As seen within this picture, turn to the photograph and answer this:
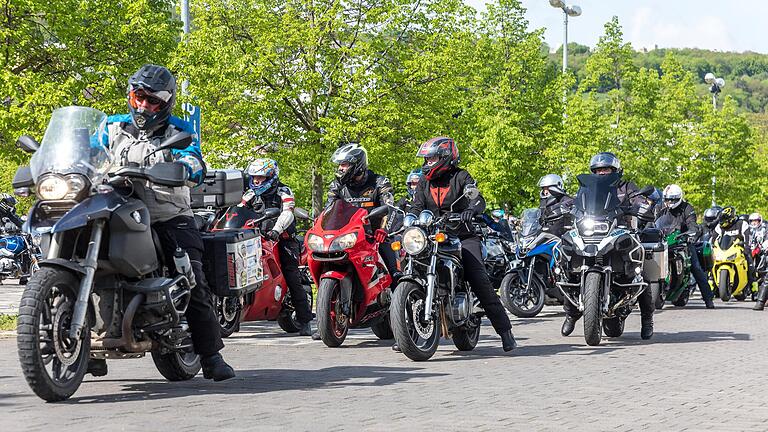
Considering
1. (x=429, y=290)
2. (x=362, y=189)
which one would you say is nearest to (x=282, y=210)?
(x=362, y=189)

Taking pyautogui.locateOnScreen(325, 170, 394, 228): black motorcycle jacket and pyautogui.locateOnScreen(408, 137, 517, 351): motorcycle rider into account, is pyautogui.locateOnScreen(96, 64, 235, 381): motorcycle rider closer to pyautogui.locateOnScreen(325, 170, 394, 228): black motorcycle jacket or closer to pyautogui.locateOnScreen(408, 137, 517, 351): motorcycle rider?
pyautogui.locateOnScreen(408, 137, 517, 351): motorcycle rider

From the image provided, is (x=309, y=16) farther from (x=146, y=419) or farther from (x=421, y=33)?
(x=146, y=419)

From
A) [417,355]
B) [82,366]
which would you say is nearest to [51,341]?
[82,366]

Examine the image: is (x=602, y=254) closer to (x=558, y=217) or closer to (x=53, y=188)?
(x=558, y=217)

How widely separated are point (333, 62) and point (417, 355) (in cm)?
1841

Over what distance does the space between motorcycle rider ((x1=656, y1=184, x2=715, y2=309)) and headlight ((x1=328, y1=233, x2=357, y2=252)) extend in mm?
10035

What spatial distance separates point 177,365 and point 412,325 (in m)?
2.67

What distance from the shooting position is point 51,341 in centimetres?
695

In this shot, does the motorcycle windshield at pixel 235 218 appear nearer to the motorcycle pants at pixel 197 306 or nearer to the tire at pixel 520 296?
the motorcycle pants at pixel 197 306

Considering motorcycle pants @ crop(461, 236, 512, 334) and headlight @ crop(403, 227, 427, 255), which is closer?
headlight @ crop(403, 227, 427, 255)

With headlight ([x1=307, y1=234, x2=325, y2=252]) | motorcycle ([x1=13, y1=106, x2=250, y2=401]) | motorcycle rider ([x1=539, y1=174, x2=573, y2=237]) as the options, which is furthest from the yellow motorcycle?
motorcycle ([x1=13, y1=106, x2=250, y2=401])

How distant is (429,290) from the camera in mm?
10570

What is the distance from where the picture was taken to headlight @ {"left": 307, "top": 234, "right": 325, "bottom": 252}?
11.7 m

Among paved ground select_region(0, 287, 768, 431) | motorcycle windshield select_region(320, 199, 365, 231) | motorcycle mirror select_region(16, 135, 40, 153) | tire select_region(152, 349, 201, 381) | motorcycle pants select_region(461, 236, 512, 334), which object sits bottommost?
paved ground select_region(0, 287, 768, 431)
